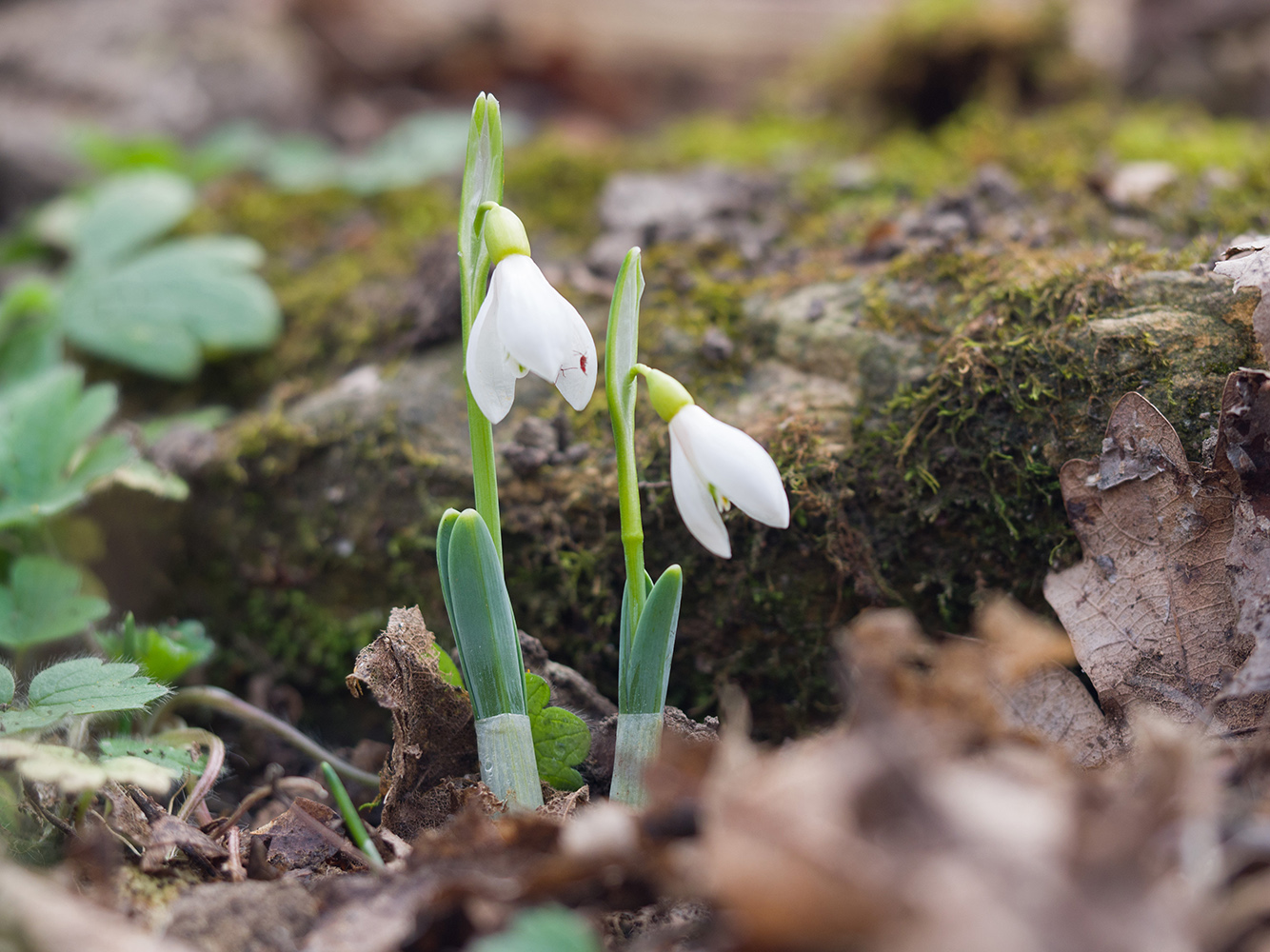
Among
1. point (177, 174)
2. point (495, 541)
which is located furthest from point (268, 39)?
point (495, 541)

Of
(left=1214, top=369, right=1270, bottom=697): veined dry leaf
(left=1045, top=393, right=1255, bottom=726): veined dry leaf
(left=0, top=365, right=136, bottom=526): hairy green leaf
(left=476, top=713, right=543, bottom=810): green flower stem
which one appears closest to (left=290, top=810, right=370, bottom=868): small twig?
(left=476, top=713, right=543, bottom=810): green flower stem

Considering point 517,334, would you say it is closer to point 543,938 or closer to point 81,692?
point 543,938

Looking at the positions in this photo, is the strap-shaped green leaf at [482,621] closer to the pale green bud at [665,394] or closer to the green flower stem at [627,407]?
the green flower stem at [627,407]

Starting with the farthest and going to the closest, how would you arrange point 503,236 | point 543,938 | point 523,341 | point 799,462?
1. point 799,462
2. point 503,236
3. point 523,341
4. point 543,938

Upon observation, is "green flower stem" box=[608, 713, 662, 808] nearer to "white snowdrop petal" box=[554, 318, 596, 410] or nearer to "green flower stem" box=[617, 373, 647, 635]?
A: "green flower stem" box=[617, 373, 647, 635]

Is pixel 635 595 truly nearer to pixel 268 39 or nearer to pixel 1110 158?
pixel 1110 158

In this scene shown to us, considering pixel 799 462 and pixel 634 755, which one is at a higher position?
pixel 799 462

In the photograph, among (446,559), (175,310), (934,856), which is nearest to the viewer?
(934,856)

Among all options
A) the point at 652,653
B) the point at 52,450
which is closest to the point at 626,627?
the point at 652,653
